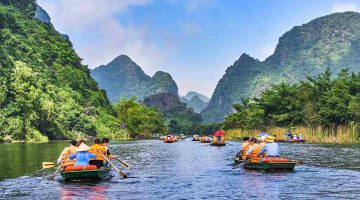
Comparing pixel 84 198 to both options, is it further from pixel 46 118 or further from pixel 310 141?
pixel 46 118

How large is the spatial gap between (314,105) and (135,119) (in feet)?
224

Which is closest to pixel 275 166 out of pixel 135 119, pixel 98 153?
pixel 98 153

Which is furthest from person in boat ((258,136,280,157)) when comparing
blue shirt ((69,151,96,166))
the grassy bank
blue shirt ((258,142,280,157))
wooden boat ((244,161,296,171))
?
the grassy bank

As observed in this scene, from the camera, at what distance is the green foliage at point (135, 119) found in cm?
12631

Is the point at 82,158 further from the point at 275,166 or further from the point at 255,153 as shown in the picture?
the point at 255,153

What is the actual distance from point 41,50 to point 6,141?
49.5 meters

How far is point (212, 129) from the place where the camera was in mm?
176250

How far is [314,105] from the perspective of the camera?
68.2m

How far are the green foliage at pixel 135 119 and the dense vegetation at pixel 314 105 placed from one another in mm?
39149

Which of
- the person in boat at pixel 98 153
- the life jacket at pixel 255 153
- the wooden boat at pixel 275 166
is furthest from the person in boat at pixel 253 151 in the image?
the person in boat at pixel 98 153

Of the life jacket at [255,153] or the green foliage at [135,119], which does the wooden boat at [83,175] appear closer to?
the life jacket at [255,153]

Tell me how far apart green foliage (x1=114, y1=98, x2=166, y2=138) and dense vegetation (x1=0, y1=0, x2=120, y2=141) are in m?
4.33

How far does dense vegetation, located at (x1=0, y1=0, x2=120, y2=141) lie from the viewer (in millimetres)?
69000

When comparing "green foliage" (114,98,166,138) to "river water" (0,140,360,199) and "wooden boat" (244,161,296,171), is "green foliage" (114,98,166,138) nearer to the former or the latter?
"river water" (0,140,360,199)
